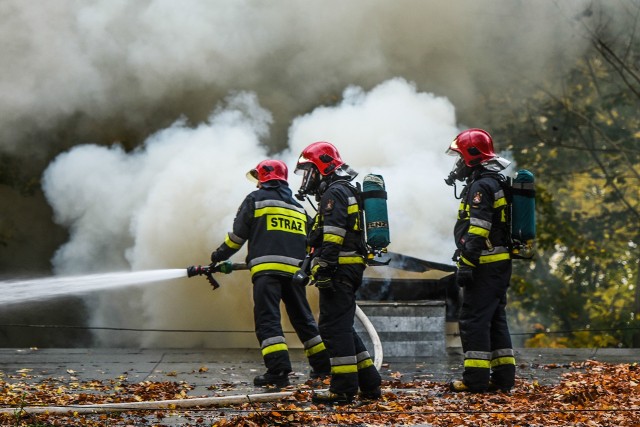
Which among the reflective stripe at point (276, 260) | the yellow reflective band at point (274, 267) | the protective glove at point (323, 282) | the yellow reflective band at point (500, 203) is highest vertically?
the yellow reflective band at point (500, 203)

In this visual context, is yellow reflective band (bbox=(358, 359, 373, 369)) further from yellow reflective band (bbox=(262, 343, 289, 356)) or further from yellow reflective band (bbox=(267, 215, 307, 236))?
yellow reflective band (bbox=(267, 215, 307, 236))

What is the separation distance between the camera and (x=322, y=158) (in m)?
7.44

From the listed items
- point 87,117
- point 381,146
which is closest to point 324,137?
point 381,146

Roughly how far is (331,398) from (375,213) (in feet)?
4.61

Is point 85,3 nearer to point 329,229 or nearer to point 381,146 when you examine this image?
point 381,146

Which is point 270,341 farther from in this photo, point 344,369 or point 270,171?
point 270,171

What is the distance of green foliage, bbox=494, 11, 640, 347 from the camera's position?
1642 cm

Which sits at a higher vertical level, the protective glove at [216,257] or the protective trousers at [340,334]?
the protective glove at [216,257]

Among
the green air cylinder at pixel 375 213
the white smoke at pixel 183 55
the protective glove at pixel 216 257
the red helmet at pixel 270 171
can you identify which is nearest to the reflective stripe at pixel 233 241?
the protective glove at pixel 216 257

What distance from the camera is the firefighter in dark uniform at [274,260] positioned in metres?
7.96

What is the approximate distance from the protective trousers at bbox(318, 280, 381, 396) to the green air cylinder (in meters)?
0.39

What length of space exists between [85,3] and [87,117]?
1.62 m

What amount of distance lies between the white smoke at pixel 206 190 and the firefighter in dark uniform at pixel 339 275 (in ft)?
15.4

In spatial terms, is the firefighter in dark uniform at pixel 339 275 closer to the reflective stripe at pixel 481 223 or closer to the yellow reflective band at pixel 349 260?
the yellow reflective band at pixel 349 260
